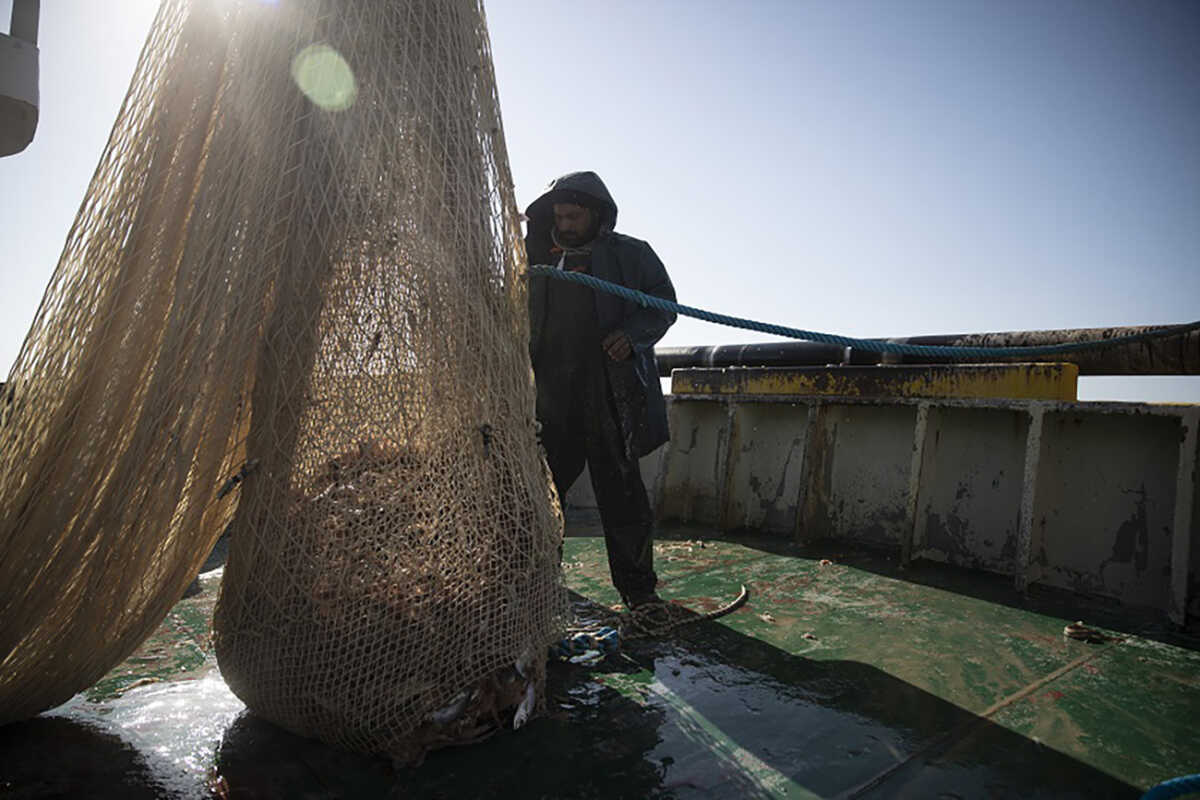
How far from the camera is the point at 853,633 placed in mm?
2932

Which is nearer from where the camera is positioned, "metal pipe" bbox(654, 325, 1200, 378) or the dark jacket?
the dark jacket

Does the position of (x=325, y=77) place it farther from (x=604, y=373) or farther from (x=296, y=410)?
(x=604, y=373)

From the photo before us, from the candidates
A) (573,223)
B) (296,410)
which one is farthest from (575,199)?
(296,410)

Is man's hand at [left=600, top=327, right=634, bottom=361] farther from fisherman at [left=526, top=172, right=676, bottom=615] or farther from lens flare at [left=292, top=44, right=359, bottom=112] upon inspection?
lens flare at [left=292, top=44, right=359, bottom=112]

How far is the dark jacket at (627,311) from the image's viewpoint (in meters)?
3.11

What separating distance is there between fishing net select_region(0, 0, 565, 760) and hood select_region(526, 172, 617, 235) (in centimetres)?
119

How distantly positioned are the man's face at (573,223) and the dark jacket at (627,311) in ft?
0.14

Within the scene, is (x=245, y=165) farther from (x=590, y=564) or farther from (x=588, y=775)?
(x=590, y=564)

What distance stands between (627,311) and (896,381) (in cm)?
233

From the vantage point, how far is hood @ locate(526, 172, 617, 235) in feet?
10.5

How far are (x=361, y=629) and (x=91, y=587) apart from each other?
77 cm

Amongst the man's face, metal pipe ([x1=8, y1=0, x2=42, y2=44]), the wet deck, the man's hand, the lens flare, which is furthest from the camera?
the man's face

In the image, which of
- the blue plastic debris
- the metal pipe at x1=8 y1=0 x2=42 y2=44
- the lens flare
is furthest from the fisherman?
the metal pipe at x1=8 y1=0 x2=42 y2=44

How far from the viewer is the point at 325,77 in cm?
192
